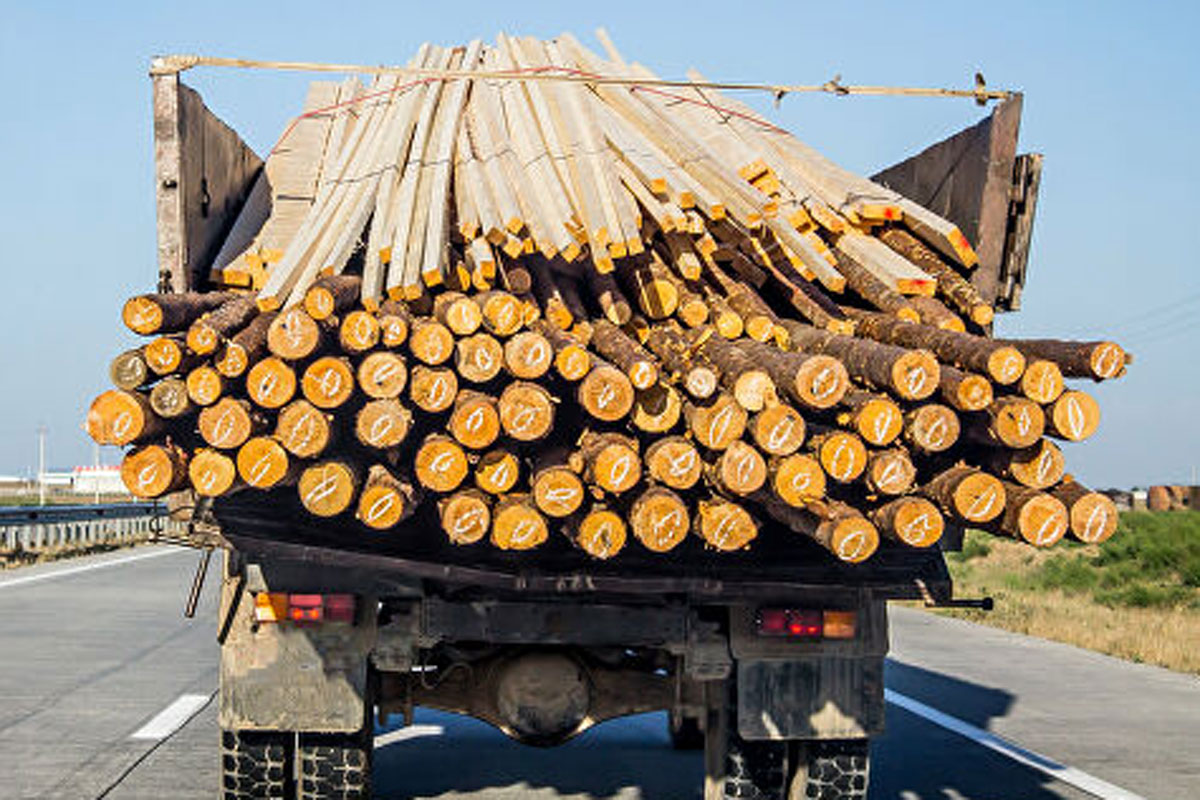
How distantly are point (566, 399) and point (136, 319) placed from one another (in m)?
1.61

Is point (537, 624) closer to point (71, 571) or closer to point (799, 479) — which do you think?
point (799, 479)

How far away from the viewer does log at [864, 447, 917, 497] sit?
5.57 meters

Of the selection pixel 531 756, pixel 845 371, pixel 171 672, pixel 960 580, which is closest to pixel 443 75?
pixel 845 371

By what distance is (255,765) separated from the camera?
752cm

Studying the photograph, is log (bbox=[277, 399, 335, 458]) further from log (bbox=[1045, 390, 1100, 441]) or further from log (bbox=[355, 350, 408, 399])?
log (bbox=[1045, 390, 1100, 441])

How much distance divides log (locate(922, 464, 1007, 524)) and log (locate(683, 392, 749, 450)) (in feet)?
2.53

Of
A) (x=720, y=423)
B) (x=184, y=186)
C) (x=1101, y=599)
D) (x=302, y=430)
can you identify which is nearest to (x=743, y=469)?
(x=720, y=423)

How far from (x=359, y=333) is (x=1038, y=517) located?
8.28 ft

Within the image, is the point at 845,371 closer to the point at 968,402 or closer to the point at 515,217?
the point at 968,402

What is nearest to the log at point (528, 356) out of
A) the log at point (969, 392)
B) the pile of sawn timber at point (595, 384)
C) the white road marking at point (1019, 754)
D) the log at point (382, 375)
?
the pile of sawn timber at point (595, 384)

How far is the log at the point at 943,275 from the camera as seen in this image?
668cm

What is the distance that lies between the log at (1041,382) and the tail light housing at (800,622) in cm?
192

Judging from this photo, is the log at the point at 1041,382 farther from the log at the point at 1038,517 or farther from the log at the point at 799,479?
the log at the point at 799,479

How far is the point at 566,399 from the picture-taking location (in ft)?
19.8
